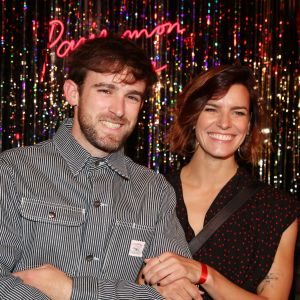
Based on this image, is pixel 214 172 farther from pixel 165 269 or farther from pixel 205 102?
pixel 165 269

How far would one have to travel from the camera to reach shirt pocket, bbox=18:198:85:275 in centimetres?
197

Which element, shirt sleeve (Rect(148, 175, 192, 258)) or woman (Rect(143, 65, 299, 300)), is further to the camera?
woman (Rect(143, 65, 299, 300))

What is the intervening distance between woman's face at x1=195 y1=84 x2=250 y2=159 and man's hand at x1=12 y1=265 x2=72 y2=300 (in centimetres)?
109

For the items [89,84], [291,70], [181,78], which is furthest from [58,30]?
[89,84]

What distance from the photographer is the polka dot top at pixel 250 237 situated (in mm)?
2518

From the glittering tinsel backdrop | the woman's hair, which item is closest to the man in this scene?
the woman's hair

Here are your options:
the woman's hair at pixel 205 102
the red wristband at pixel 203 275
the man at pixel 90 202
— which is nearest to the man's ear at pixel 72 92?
the man at pixel 90 202

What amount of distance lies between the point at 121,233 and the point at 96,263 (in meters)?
0.14

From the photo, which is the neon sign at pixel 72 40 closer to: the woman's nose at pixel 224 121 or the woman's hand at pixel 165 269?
the woman's nose at pixel 224 121

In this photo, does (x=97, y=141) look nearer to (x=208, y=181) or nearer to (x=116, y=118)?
(x=116, y=118)

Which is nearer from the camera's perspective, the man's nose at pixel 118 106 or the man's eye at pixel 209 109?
the man's nose at pixel 118 106

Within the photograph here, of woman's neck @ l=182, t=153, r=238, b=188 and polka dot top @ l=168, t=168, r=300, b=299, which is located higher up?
woman's neck @ l=182, t=153, r=238, b=188

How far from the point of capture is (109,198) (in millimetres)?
2131

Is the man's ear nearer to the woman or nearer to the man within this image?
the man
